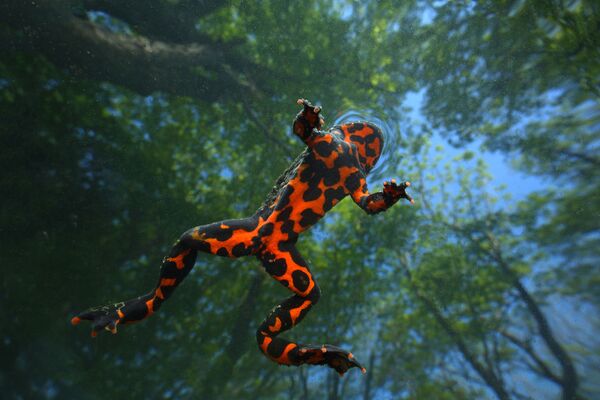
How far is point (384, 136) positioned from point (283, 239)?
173 inches

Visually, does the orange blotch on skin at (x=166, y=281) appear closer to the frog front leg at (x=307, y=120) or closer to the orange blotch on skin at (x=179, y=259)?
the orange blotch on skin at (x=179, y=259)

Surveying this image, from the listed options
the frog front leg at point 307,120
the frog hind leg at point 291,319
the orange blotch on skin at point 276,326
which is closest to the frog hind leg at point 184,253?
the frog hind leg at point 291,319

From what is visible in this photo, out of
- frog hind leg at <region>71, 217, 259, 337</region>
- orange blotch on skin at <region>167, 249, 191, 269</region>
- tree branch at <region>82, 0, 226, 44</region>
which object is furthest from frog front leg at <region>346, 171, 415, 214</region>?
tree branch at <region>82, 0, 226, 44</region>

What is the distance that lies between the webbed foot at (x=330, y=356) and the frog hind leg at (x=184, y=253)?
47.1 inches

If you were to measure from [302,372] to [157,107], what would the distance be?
9352 mm

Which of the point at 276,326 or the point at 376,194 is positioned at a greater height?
the point at 376,194

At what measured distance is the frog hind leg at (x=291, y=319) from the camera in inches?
118

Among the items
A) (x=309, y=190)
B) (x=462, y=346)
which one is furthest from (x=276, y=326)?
(x=462, y=346)

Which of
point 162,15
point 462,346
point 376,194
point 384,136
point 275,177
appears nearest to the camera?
point 376,194

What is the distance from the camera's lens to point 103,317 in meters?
3.25

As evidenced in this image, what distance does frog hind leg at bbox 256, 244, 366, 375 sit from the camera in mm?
2992

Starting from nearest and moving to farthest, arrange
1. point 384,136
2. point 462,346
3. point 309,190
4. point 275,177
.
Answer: point 309,190
point 384,136
point 275,177
point 462,346

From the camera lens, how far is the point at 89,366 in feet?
32.0

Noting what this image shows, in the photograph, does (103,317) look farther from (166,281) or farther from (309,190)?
(309,190)
